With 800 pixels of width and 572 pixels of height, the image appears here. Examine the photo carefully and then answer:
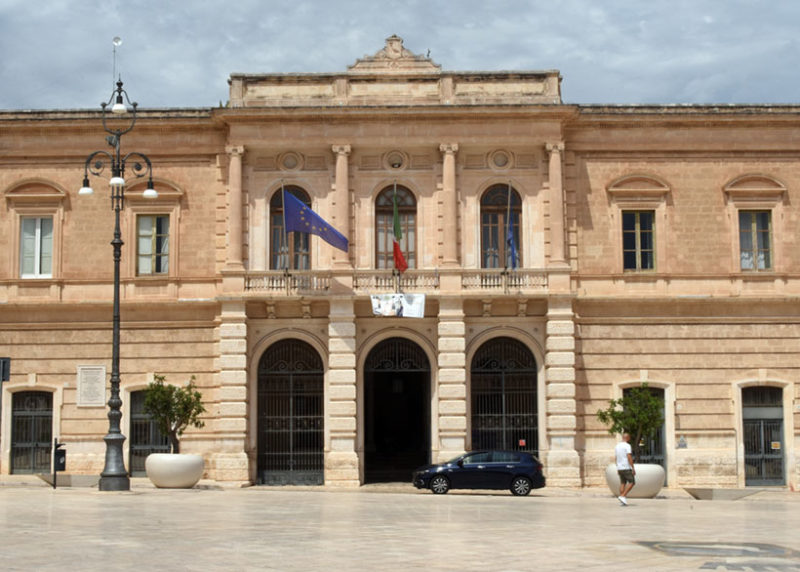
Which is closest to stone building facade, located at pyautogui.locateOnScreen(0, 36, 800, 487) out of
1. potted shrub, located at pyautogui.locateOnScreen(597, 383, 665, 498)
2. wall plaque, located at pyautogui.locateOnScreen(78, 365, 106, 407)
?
wall plaque, located at pyautogui.locateOnScreen(78, 365, 106, 407)

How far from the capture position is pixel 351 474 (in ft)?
110

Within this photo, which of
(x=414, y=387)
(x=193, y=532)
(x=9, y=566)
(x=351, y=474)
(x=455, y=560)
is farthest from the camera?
(x=414, y=387)

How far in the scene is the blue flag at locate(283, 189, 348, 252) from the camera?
108 ft

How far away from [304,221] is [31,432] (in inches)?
432

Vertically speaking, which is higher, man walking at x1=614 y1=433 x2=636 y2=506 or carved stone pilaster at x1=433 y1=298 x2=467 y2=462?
carved stone pilaster at x1=433 y1=298 x2=467 y2=462

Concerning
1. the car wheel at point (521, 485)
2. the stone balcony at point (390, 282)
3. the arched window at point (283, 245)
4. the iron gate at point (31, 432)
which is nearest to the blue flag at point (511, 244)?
the stone balcony at point (390, 282)

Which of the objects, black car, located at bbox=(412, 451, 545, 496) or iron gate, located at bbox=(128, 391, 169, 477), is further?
iron gate, located at bbox=(128, 391, 169, 477)

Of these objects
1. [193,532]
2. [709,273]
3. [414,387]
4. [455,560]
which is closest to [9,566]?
[193,532]

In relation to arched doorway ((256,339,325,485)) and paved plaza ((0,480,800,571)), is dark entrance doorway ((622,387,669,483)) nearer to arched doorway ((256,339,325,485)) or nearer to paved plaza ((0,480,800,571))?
paved plaza ((0,480,800,571))

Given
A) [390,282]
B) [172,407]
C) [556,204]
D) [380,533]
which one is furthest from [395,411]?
[380,533]

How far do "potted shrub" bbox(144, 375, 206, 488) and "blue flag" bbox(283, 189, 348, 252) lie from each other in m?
5.62

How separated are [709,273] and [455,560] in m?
22.5

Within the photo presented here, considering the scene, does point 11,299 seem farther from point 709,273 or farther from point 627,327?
point 709,273

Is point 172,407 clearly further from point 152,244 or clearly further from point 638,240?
point 638,240
